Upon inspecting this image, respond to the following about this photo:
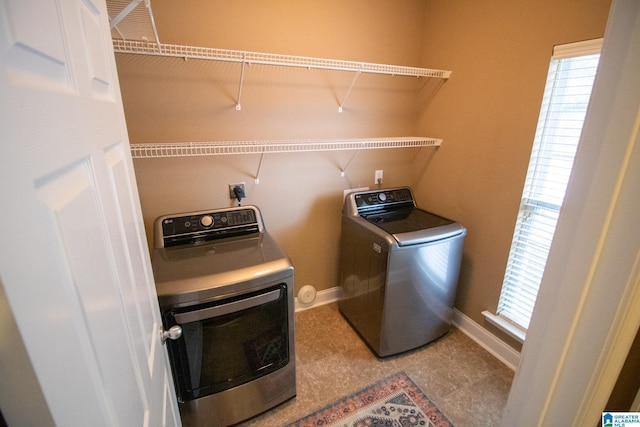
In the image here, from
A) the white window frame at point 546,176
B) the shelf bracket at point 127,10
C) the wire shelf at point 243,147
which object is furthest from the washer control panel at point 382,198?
the shelf bracket at point 127,10

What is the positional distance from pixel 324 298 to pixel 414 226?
1.07 meters

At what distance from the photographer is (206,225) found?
62.2 inches

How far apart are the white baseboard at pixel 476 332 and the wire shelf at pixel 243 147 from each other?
1161 millimetres

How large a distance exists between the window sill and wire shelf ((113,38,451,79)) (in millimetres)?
1673

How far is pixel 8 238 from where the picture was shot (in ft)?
0.78

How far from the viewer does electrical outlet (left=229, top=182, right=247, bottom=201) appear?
1821mm

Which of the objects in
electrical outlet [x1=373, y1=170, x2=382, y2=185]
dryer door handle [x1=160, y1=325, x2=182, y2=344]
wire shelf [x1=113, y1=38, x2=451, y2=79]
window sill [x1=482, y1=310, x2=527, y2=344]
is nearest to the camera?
dryer door handle [x1=160, y1=325, x2=182, y2=344]

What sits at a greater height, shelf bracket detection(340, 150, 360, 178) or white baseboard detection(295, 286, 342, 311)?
shelf bracket detection(340, 150, 360, 178)

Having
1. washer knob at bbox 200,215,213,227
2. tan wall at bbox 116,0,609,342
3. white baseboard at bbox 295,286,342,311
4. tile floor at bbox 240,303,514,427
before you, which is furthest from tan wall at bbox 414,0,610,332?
washer knob at bbox 200,215,213,227

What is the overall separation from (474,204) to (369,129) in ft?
3.06

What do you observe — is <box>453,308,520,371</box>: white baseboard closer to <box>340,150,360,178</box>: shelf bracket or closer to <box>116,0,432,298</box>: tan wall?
<box>116,0,432,298</box>: tan wall

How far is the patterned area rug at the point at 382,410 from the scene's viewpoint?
56.9 inches

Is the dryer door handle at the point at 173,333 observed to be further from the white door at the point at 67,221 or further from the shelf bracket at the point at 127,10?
the shelf bracket at the point at 127,10

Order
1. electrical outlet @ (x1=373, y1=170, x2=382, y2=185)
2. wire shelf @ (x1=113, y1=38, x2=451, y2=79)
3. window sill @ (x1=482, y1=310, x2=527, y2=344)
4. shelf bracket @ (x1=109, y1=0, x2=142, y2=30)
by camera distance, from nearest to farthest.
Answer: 1. shelf bracket @ (x1=109, y1=0, x2=142, y2=30)
2. wire shelf @ (x1=113, y1=38, x2=451, y2=79)
3. window sill @ (x1=482, y1=310, x2=527, y2=344)
4. electrical outlet @ (x1=373, y1=170, x2=382, y2=185)
